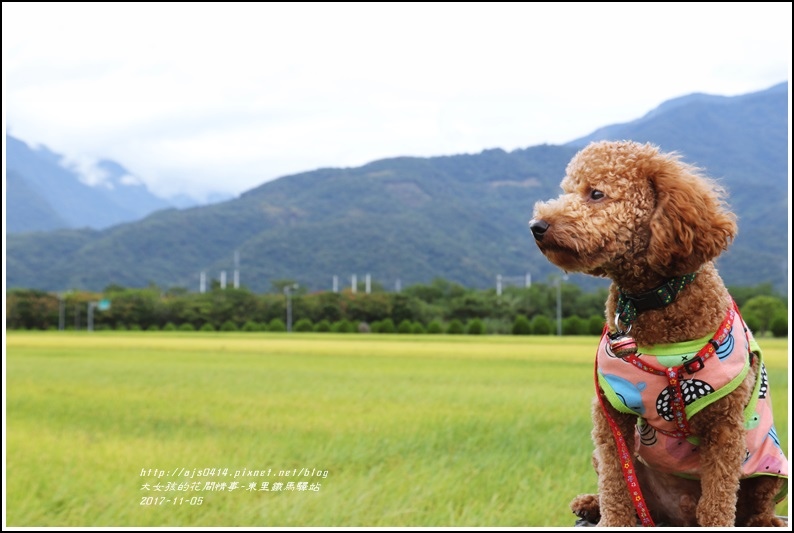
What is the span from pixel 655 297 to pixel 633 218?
0.76 feet

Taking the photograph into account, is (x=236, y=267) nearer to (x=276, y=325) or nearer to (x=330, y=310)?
(x=276, y=325)

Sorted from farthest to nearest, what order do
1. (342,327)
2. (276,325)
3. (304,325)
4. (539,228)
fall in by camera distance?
(276,325) → (304,325) → (342,327) → (539,228)

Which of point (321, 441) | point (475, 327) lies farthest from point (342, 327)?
point (321, 441)

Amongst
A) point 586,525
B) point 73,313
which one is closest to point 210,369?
point 586,525

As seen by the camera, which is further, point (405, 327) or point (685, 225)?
point (405, 327)

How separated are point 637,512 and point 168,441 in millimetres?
3582

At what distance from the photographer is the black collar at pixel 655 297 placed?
6.73ft

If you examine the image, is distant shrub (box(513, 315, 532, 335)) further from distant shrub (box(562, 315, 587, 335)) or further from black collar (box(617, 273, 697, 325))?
black collar (box(617, 273, 697, 325))

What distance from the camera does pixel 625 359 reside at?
207 cm

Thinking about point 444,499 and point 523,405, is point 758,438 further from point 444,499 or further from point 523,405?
point 523,405

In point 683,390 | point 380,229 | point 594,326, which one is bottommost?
point 594,326

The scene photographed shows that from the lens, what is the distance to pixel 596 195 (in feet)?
6.60

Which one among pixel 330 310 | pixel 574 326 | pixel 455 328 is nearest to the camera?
pixel 574 326

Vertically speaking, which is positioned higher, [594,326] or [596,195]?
[596,195]
